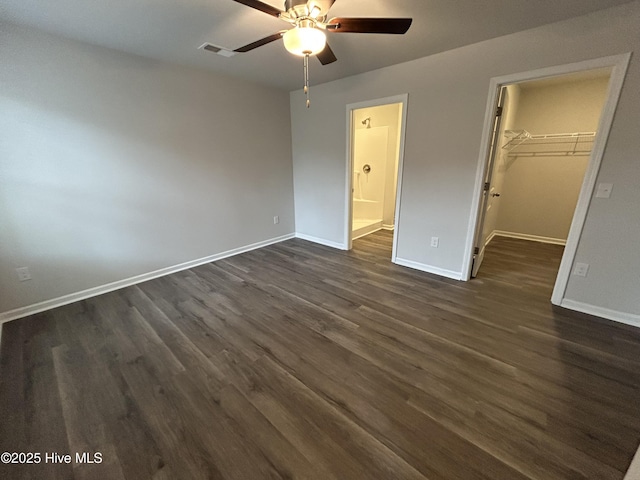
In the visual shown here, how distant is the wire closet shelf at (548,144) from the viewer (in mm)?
3912

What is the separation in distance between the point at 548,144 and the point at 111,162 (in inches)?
246

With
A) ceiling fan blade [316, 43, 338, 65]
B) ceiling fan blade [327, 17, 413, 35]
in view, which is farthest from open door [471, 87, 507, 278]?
ceiling fan blade [316, 43, 338, 65]

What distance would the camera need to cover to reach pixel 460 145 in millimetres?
2791

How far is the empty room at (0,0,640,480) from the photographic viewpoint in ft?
4.45

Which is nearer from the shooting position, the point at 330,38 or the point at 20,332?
the point at 20,332

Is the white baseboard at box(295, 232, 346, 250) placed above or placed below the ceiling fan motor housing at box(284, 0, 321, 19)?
below

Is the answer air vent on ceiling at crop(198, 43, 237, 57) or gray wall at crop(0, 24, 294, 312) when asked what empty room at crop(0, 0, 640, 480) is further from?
air vent on ceiling at crop(198, 43, 237, 57)

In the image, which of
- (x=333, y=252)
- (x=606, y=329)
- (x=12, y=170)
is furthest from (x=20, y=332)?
(x=606, y=329)

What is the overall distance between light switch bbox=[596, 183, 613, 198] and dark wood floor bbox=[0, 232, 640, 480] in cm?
110

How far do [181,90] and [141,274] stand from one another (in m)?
2.28

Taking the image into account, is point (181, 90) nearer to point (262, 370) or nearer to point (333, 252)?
point (333, 252)

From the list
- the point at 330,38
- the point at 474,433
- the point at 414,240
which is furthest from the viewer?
the point at 414,240

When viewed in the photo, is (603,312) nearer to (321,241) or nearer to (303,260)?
(303,260)

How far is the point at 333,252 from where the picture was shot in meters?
4.06
